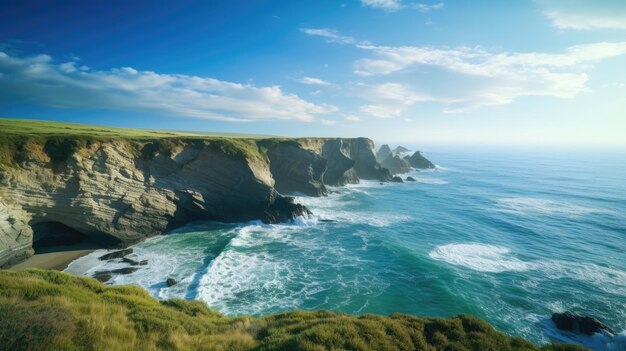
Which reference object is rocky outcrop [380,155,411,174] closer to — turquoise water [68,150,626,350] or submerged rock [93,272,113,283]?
turquoise water [68,150,626,350]

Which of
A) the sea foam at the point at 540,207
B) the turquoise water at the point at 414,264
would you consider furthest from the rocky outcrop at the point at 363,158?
the turquoise water at the point at 414,264

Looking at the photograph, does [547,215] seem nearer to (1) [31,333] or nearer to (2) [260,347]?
(2) [260,347]

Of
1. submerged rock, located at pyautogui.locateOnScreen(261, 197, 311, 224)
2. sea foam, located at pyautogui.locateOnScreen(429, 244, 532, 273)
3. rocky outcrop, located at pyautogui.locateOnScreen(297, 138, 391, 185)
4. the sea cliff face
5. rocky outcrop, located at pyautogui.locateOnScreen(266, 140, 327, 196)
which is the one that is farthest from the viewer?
rocky outcrop, located at pyautogui.locateOnScreen(297, 138, 391, 185)

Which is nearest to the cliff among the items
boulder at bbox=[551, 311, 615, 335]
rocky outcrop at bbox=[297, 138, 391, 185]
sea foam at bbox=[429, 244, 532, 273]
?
sea foam at bbox=[429, 244, 532, 273]

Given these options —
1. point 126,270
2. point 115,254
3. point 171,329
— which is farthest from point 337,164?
point 171,329

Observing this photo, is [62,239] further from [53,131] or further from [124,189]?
[53,131]

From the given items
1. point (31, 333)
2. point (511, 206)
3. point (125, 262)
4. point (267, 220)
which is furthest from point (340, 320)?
point (511, 206)

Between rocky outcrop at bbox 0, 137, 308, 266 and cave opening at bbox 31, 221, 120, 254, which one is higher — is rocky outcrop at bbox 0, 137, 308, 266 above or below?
above
